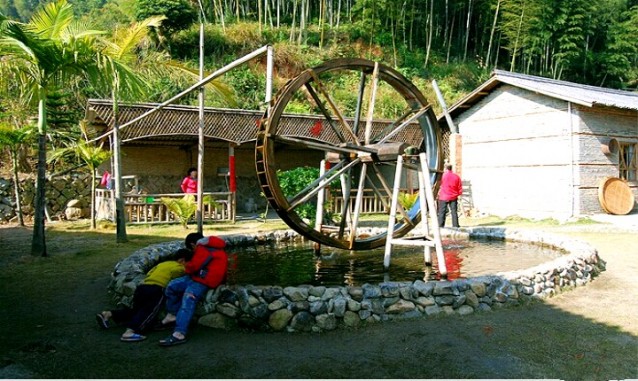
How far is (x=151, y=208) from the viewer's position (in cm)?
1349

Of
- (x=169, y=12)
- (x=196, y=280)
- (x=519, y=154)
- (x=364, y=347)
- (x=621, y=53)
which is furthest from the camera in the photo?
(x=621, y=53)

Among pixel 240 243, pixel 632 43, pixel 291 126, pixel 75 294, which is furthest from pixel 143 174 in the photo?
pixel 632 43

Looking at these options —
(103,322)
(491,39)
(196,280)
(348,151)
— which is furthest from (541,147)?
(491,39)

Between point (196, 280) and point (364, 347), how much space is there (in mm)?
1796

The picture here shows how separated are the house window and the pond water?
7.39 metres

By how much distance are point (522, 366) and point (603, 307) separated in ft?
7.11

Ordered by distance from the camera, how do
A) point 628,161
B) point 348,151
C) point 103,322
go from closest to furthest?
point 103,322 → point 348,151 → point 628,161

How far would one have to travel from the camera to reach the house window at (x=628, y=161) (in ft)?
50.1

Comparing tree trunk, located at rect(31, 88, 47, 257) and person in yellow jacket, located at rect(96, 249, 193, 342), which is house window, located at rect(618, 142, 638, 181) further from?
tree trunk, located at rect(31, 88, 47, 257)

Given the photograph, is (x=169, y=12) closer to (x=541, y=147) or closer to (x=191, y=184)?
(x=191, y=184)

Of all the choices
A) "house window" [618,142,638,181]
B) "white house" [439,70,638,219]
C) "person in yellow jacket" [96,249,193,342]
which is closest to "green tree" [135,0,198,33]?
"white house" [439,70,638,219]

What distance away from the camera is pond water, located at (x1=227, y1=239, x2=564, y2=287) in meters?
6.97

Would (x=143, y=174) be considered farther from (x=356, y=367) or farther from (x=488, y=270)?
(x=356, y=367)

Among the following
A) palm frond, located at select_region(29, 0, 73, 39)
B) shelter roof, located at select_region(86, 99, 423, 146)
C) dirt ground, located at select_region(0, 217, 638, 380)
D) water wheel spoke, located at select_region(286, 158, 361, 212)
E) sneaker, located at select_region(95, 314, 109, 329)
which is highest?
palm frond, located at select_region(29, 0, 73, 39)
